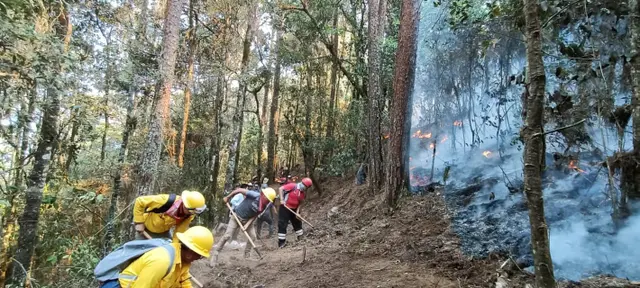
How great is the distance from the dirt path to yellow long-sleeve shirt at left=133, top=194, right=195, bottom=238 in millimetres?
2079

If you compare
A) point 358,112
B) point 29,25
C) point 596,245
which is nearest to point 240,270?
point 29,25

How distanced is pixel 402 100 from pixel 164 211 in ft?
18.5

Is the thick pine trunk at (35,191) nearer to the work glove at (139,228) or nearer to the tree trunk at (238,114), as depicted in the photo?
the work glove at (139,228)

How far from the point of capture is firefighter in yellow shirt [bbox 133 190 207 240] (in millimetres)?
5090

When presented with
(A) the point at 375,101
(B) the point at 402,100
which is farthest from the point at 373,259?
(A) the point at 375,101

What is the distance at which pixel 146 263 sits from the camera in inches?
122

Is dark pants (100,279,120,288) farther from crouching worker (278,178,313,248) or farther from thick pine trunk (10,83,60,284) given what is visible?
crouching worker (278,178,313,248)

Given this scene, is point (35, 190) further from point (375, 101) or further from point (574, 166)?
point (574, 166)

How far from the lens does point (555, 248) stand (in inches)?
202

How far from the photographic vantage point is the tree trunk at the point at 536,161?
9.73 ft

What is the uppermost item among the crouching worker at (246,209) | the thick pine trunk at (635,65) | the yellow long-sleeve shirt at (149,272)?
the thick pine trunk at (635,65)

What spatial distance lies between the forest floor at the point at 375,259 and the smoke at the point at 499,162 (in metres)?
0.39

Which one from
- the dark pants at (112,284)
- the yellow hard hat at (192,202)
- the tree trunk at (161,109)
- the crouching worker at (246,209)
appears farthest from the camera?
the crouching worker at (246,209)

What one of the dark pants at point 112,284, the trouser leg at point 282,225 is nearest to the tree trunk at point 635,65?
the dark pants at point 112,284
